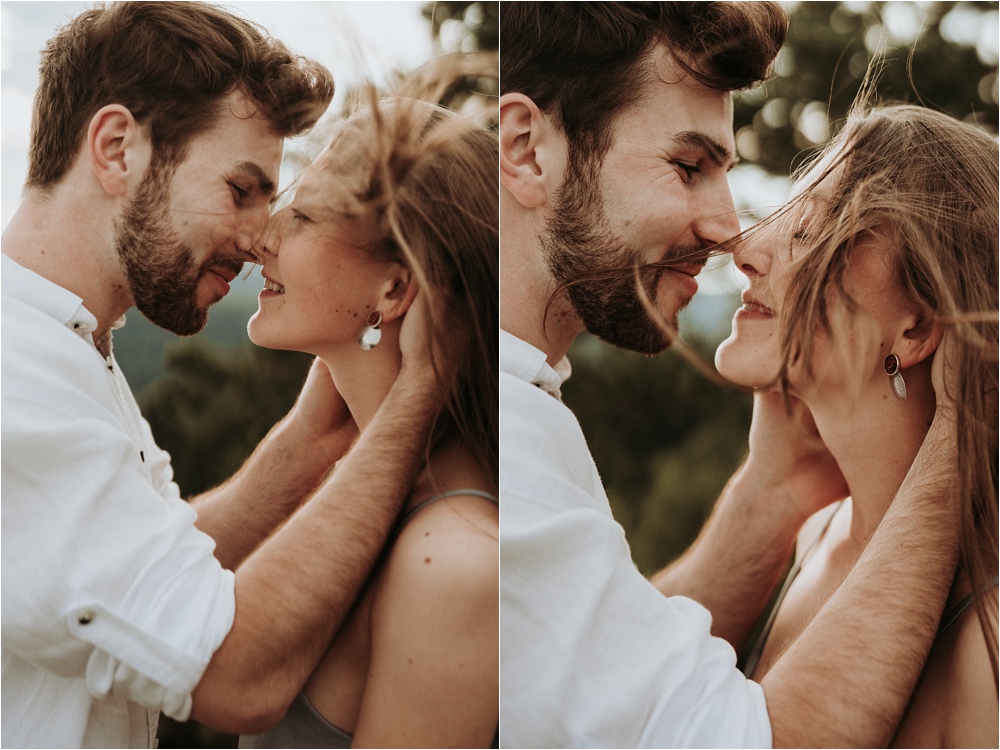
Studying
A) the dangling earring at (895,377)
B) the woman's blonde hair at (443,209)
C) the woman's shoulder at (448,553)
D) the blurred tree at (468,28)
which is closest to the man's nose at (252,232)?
the woman's blonde hair at (443,209)

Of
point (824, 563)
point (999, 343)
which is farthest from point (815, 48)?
point (824, 563)

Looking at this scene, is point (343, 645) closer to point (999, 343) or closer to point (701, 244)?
point (701, 244)

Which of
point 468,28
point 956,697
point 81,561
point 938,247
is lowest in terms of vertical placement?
point 956,697

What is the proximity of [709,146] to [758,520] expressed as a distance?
78cm

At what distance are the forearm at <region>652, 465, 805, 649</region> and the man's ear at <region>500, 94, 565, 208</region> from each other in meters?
0.72

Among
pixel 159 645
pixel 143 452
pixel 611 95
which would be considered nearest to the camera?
pixel 159 645

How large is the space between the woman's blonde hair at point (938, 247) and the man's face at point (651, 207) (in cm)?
18

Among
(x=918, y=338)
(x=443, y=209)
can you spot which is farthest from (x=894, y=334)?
(x=443, y=209)

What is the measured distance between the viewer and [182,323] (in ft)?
5.96

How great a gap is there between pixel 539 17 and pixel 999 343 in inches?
43.7

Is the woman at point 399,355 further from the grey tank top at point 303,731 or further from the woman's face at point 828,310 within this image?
the woman's face at point 828,310

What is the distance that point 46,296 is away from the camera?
1.72 metres

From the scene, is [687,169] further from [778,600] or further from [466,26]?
[778,600]

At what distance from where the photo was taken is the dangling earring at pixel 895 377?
1.82m
